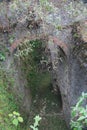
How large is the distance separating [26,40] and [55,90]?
9.57 feet

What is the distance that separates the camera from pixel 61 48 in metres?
7.06

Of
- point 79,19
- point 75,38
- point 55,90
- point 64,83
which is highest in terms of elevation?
point 79,19

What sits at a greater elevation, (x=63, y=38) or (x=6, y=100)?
(x=63, y=38)

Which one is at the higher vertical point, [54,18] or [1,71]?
[54,18]

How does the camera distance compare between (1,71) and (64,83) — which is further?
(64,83)

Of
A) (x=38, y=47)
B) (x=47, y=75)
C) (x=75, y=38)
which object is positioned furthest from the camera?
(x=47, y=75)

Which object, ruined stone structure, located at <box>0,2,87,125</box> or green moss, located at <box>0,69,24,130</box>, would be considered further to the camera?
ruined stone structure, located at <box>0,2,87,125</box>

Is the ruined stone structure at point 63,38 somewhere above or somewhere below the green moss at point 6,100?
above

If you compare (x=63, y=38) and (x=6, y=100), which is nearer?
(x=6, y=100)

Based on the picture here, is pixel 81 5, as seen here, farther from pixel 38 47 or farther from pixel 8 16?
pixel 38 47

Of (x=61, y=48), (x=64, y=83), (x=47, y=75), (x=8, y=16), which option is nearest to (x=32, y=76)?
(x=47, y=75)

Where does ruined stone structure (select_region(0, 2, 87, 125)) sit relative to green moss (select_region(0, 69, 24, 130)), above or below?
above

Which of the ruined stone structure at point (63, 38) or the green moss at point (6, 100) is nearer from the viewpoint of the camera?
the green moss at point (6, 100)

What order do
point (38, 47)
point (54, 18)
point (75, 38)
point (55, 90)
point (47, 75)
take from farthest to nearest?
point (47, 75) < point (55, 90) < point (38, 47) < point (75, 38) < point (54, 18)
